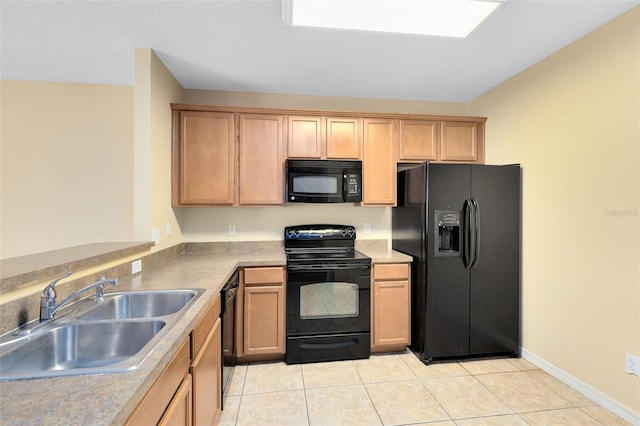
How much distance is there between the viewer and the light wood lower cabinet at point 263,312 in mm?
2475

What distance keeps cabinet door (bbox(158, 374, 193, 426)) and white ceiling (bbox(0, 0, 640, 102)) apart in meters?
2.02

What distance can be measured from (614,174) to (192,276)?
2.84 meters

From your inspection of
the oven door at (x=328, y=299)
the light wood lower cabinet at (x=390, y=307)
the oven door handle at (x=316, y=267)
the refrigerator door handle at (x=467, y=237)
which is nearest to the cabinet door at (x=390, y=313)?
the light wood lower cabinet at (x=390, y=307)

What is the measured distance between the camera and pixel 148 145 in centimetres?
220

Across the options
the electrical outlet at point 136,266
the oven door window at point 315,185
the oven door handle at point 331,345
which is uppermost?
the oven door window at point 315,185

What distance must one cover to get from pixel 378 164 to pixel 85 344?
2.54 m

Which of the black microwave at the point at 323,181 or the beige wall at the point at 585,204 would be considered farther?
the black microwave at the point at 323,181

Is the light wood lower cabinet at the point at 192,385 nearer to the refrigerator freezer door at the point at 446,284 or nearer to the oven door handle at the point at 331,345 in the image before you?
the oven door handle at the point at 331,345

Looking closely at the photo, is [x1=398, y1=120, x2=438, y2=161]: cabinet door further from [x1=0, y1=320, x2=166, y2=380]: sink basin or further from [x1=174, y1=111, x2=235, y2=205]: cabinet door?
[x1=0, y1=320, x2=166, y2=380]: sink basin

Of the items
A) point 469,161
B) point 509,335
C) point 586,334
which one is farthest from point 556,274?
point 469,161

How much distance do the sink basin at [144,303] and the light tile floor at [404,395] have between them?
33.5 inches

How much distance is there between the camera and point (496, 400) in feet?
6.68

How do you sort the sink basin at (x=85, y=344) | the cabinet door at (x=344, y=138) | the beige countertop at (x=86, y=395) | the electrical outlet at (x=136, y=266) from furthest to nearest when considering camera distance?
1. the cabinet door at (x=344, y=138)
2. the electrical outlet at (x=136, y=266)
3. the sink basin at (x=85, y=344)
4. the beige countertop at (x=86, y=395)

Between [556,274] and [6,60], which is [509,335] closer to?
[556,274]
